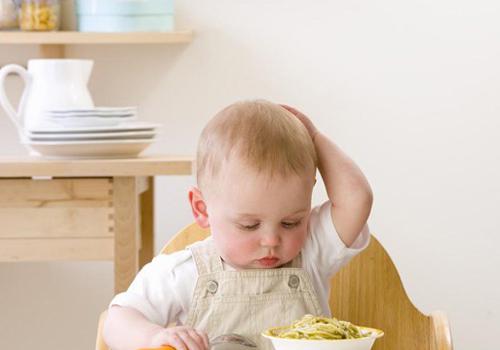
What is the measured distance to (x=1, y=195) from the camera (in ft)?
5.64

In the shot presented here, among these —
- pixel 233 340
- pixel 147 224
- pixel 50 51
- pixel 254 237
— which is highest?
pixel 50 51

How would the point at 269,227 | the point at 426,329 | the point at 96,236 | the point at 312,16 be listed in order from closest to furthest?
the point at 269,227, the point at 426,329, the point at 96,236, the point at 312,16

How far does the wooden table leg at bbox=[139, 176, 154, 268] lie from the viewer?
6.67 feet

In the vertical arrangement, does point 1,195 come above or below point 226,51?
below

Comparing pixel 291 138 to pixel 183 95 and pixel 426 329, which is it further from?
pixel 183 95

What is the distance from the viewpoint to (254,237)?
1079 mm

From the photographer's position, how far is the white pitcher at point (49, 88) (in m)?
1.91

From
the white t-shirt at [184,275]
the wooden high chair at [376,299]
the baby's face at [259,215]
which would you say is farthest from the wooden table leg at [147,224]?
the baby's face at [259,215]

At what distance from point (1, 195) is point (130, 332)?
0.71 m

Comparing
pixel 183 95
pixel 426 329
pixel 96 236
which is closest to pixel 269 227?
pixel 426 329

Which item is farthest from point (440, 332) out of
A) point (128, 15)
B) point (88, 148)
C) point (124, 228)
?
point (128, 15)

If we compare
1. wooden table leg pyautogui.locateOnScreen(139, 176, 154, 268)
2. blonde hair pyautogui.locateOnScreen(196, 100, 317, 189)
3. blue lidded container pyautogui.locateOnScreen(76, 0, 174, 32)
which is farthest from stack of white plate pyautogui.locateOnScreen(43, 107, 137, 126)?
blonde hair pyautogui.locateOnScreen(196, 100, 317, 189)

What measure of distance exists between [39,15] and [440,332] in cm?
124

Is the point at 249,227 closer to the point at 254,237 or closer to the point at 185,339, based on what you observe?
the point at 254,237
